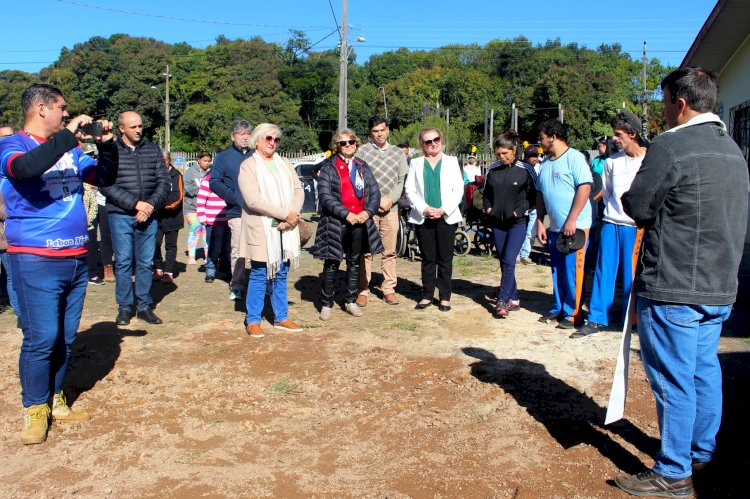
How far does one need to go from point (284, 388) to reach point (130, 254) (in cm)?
283

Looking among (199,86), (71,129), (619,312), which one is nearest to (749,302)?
(619,312)

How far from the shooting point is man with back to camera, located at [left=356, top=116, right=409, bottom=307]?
799cm

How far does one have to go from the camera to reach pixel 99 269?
402 inches

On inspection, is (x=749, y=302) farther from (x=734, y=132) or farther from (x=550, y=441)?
(x=734, y=132)

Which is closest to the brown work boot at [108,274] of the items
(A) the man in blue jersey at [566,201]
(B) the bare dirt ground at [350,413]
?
(B) the bare dirt ground at [350,413]

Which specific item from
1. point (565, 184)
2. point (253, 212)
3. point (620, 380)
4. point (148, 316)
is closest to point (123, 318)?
point (148, 316)

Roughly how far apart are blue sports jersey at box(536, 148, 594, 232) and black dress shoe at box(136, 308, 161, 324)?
4.22m

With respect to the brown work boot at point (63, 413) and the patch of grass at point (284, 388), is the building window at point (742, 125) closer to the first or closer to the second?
the patch of grass at point (284, 388)

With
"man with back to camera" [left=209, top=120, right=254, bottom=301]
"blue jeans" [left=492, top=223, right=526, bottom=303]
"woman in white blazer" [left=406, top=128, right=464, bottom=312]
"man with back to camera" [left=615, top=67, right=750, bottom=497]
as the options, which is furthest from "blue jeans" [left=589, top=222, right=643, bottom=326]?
"man with back to camera" [left=209, top=120, right=254, bottom=301]

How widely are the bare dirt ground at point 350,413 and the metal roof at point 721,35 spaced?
5.70 metres

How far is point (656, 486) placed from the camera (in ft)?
11.4

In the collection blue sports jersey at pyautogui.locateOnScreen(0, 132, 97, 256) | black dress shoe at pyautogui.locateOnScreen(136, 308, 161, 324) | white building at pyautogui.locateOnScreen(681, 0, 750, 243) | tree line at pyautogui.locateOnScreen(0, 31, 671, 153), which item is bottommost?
black dress shoe at pyautogui.locateOnScreen(136, 308, 161, 324)

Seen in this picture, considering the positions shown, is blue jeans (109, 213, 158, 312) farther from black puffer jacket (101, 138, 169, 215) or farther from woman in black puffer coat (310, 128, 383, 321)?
woman in black puffer coat (310, 128, 383, 321)

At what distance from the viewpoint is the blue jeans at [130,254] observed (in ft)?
23.0
